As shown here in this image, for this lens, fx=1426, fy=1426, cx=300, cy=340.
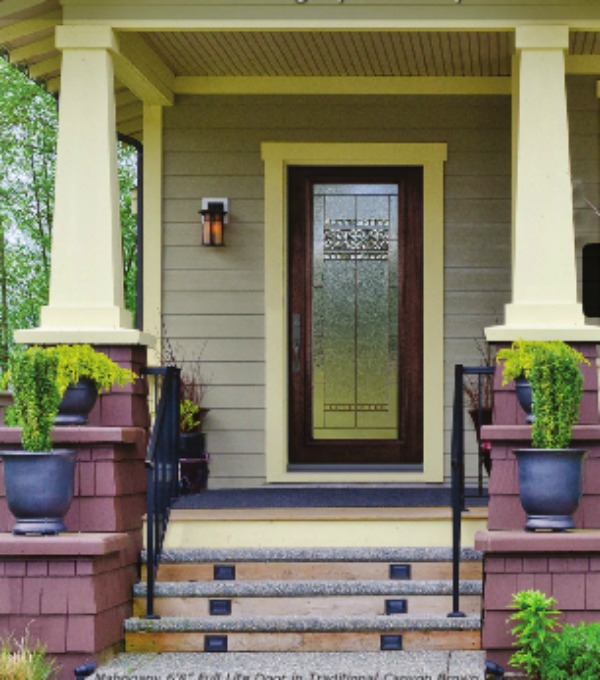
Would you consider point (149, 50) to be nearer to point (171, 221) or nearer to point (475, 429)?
point (171, 221)

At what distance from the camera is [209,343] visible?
8633 mm

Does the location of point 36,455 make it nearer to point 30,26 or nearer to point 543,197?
point 30,26

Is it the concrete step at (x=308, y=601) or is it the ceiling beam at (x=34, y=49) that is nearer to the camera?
the concrete step at (x=308, y=601)

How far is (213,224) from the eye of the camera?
8.56 m

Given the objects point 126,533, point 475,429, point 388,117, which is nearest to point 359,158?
point 388,117

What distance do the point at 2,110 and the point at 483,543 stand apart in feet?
51.6

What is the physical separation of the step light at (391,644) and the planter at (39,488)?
150 cm

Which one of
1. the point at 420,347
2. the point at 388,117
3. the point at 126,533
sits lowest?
the point at 126,533

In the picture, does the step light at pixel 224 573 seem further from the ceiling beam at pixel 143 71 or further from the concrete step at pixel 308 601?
the ceiling beam at pixel 143 71

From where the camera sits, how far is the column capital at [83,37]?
6.89 metres

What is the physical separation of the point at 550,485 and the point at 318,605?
1200 mm

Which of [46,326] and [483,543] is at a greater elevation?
[46,326]

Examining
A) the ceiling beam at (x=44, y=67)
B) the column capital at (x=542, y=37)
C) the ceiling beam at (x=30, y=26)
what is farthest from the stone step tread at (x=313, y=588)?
the ceiling beam at (x=44, y=67)

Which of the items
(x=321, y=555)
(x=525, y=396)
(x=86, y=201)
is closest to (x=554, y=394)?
(x=525, y=396)
